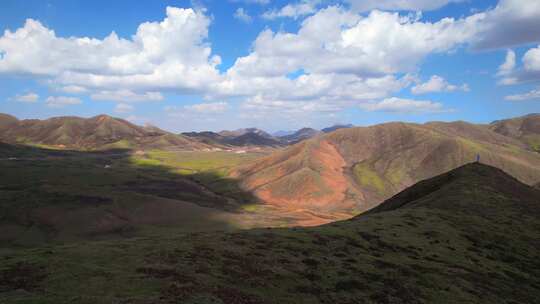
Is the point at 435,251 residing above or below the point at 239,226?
above

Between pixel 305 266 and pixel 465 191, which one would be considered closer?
pixel 305 266

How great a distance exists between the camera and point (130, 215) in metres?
152

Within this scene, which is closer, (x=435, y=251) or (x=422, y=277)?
(x=422, y=277)

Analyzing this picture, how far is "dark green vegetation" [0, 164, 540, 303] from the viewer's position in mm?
29172

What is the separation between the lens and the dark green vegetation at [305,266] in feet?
95.7

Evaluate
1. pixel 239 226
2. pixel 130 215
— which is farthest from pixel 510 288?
pixel 130 215

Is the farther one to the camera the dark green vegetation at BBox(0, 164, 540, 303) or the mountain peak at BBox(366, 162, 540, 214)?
the mountain peak at BBox(366, 162, 540, 214)

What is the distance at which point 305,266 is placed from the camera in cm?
4225

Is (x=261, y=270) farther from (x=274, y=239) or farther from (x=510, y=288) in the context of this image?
(x=510, y=288)

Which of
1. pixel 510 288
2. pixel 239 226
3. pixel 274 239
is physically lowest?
pixel 239 226

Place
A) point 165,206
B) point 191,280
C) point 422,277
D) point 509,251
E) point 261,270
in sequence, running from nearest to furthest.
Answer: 1. point 191,280
2. point 261,270
3. point 422,277
4. point 509,251
5. point 165,206

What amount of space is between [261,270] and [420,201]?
69312 mm

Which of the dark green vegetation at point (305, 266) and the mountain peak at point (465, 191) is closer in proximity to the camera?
the dark green vegetation at point (305, 266)

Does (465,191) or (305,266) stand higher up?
(465,191)
